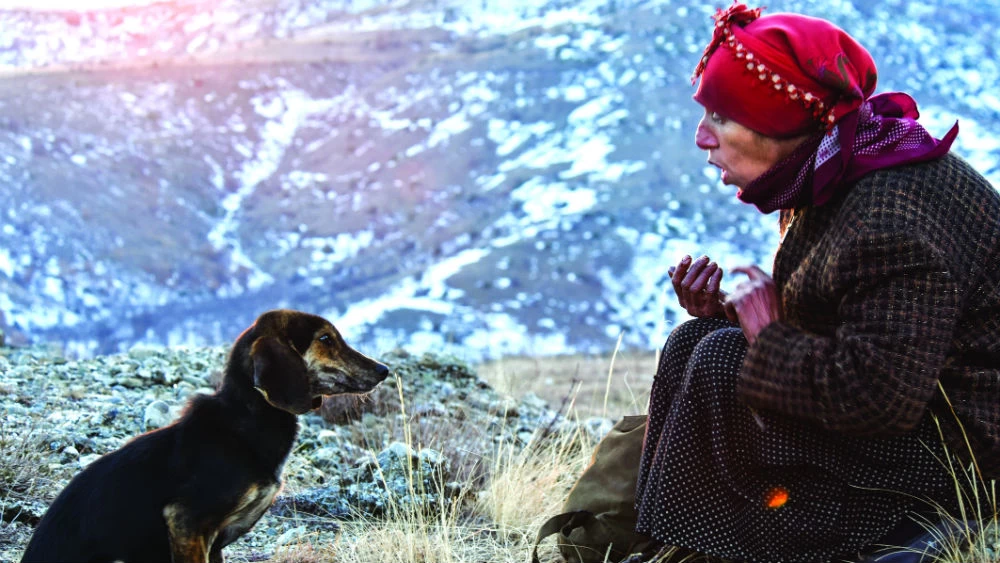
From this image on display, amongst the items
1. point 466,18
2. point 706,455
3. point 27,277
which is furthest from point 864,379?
point 466,18

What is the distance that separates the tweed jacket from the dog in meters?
1.46

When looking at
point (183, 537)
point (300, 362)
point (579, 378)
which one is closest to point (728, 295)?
point (300, 362)

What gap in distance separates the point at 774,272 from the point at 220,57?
37637mm

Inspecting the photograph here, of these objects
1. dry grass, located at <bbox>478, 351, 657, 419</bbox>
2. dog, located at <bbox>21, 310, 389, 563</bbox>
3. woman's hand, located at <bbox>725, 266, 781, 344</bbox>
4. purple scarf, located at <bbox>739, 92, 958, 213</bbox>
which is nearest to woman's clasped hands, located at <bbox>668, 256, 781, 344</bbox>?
woman's hand, located at <bbox>725, 266, 781, 344</bbox>

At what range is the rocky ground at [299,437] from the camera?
3885 millimetres

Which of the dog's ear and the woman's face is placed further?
the dog's ear

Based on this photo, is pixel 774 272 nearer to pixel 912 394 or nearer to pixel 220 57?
pixel 912 394

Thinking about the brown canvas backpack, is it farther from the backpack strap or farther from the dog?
the dog

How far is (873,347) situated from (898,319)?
3.5 inches

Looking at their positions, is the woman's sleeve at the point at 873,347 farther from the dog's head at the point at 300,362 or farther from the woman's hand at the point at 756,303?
the dog's head at the point at 300,362

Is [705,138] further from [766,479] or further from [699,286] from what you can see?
[766,479]

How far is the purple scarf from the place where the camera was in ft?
8.14

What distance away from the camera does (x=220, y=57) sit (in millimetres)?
37438

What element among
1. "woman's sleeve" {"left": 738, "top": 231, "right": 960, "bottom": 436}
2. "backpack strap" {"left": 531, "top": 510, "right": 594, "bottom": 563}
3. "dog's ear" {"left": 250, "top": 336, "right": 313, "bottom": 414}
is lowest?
"backpack strap" {"left": 531, "top": 510, "right": 594, "bottom": 563}
